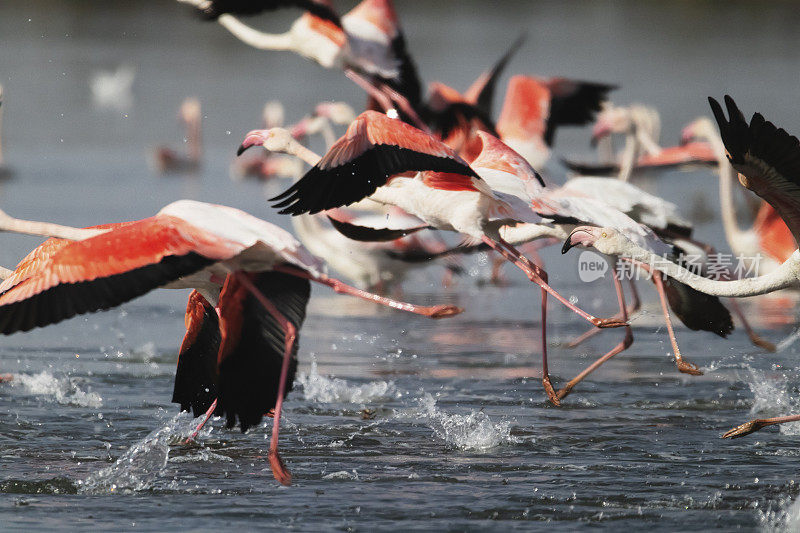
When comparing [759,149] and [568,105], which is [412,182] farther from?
[568,105]

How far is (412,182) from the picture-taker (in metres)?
6.35

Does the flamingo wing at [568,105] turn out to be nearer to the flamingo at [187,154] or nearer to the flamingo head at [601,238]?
the flamingo head at [601,238]

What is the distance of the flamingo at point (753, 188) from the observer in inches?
191

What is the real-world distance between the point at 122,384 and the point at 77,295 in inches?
75.4

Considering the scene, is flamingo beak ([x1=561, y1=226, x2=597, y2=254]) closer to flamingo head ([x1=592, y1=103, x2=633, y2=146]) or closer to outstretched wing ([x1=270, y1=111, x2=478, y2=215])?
outstretched wing ([x1=270, y1=111, x2=478, y2=215])

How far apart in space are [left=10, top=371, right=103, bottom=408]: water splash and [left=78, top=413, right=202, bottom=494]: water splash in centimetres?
88

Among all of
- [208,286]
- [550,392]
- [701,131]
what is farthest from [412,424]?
[701,131]

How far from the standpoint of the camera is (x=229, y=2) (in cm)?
930

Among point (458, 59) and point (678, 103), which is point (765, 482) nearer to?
point (678, 103)

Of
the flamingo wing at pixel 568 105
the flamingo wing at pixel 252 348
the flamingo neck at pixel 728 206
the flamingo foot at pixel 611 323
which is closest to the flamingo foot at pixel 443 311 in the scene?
the flamingo wing at pixel 252 348

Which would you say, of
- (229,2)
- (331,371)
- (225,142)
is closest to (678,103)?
(225,142)

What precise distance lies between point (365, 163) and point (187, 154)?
11.4 metres

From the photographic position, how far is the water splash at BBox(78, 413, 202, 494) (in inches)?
183

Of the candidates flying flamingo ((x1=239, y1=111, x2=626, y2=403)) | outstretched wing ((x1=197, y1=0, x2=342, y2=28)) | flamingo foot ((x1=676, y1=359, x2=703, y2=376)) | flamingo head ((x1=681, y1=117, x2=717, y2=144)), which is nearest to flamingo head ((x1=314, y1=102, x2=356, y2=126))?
outstretched wing ((x1=197, y1=0, x2=342, y2=28))
